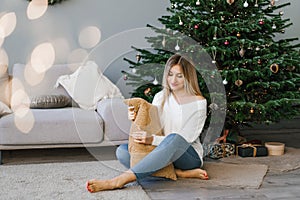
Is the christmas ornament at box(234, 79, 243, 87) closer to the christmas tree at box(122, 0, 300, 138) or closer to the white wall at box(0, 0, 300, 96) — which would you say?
the christmas tree at box(122, 0, 300, 138)

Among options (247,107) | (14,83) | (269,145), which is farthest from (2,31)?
(269,145)

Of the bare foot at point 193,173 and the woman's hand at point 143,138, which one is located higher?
the woman's hand at point 143,138

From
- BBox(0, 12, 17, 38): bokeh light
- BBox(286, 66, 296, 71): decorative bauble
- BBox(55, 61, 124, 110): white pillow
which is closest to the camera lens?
BBox(286, 66, 296, 71): decorative bauble

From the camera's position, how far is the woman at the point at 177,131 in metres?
2.23

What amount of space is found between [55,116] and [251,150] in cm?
150

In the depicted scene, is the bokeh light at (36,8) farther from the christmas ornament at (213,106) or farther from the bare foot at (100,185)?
the bare foot at (100,185)

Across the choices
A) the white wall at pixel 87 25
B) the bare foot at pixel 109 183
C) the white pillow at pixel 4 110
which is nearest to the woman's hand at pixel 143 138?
the bare foot at pixel 109 183

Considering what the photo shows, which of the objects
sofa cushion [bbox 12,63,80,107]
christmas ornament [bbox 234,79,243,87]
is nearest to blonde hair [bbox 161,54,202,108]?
christmas ornament [bbox 234,79,243,87]

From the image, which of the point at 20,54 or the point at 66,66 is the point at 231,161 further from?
the point at 20,54

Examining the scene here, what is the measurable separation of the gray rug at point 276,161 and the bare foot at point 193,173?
51 cm

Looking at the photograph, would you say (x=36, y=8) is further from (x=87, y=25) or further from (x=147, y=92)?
(x=147, y=92)

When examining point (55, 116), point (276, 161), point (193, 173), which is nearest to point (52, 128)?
point (55, 116)

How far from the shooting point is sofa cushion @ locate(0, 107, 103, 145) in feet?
8.98

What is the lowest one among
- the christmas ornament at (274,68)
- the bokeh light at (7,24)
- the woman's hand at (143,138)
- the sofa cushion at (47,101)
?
the woman's hand at (143,138)
